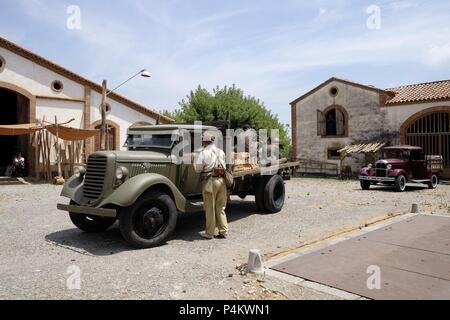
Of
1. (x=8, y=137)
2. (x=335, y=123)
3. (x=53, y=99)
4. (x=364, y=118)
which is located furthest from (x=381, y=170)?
(x=8, y=137)

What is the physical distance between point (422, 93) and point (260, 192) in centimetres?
1622

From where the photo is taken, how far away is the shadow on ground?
5.47m

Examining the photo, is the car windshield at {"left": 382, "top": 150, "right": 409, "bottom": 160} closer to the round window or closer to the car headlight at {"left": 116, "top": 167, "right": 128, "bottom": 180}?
the round window

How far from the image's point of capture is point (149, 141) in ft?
22.2

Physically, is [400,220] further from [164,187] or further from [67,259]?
[67,259]

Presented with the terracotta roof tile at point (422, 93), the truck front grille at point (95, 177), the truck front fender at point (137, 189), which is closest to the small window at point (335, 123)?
the terracotta roof tile at point (422, 93)

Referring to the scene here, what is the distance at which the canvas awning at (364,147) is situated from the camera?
19.7 m

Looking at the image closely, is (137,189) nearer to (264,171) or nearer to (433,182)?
(264,171)

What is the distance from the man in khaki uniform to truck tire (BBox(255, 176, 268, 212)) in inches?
88.4

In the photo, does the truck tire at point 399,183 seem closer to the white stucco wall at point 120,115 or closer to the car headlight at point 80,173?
the car headlight at point 80,173

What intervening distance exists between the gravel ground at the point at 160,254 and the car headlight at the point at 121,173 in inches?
42.3

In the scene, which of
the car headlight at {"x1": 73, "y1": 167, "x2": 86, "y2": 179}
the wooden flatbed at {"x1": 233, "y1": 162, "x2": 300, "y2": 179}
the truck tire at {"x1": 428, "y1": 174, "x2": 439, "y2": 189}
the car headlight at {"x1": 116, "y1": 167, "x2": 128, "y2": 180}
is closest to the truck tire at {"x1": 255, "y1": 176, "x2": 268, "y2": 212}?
the wooden flatbed at {"x1": 233, "y1": 162, "x2": 300, "y2": 179}

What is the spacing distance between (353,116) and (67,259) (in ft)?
66.5
